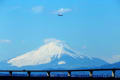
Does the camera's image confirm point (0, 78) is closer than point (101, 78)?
Yes

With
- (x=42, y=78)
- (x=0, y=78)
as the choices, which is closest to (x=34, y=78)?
(x=42, y=78)

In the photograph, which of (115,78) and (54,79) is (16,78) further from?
(115,78)

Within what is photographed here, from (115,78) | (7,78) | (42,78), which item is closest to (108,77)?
(115,78)

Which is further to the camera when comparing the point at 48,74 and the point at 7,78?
the point at 48,74

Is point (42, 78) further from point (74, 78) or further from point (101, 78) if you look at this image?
point (101, 78)

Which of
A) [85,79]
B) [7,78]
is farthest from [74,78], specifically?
[7,78]

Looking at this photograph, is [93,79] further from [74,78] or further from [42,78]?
[42,78]

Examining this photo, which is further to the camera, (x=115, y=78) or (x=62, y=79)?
(x=115, y=78)
